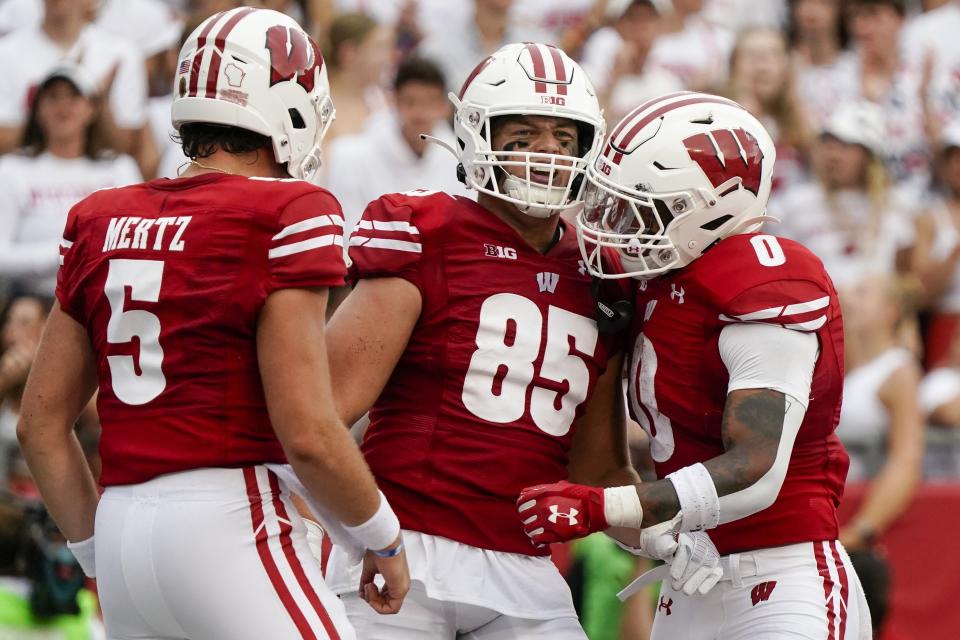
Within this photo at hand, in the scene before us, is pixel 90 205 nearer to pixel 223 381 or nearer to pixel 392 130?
pixel 223 381

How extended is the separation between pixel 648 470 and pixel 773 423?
264 centimetres

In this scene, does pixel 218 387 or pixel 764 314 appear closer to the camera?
pixel 218 387

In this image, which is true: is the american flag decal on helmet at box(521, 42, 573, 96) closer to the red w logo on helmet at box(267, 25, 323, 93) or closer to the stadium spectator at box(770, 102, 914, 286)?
the red w logo on helmet at box(267, 25, 323, 93)

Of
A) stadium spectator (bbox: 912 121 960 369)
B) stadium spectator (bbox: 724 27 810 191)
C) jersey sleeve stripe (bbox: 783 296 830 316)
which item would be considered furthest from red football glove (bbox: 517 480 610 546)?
stadium spectator (bbox: 724 27 810 191)

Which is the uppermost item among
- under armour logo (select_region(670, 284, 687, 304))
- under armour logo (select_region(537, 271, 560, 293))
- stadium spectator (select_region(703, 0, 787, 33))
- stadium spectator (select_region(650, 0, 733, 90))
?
stadium spectator (select_region(703, 0, 787, 33))

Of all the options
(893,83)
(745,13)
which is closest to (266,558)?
(893,83)

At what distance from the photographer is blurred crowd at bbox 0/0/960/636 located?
22.4 ft

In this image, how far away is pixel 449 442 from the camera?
12.2 feet

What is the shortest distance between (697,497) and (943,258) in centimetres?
489

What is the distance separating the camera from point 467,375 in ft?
12.2

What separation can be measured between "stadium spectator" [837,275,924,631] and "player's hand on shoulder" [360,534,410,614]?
10.9ft

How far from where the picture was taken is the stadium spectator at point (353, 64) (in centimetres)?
777

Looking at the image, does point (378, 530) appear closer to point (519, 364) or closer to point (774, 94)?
point (519, 364)

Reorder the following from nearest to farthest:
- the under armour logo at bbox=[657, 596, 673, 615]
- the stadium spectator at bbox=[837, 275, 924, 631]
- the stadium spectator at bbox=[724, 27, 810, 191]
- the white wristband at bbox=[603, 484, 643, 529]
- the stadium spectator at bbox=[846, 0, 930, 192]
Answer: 1. the white wristband at bbox=[603, 484, 643, 529]
2. the under armour logo at bbox=[657, 596, 673, 615]
3. the stadium spectator at bbox=[837, 275, 924, 631]
4. the stadium spectator at bbox=[724, 27, 810, 191]
5. the stadium spectator at bbox=[846, 0, 930, 192]
